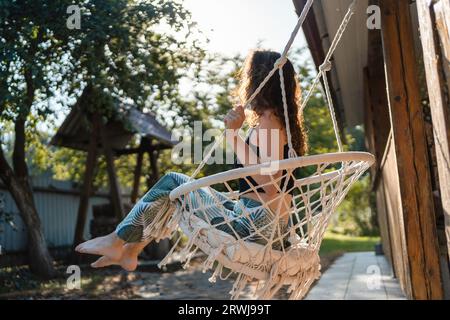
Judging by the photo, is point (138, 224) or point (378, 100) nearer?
point (138, 224)

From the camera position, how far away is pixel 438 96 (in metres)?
1.51

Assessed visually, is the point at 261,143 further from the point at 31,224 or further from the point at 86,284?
the point at 31,224

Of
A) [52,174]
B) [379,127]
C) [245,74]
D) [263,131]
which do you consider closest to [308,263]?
[263,131]

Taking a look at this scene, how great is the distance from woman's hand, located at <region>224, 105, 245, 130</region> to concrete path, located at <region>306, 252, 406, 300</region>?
2431mm

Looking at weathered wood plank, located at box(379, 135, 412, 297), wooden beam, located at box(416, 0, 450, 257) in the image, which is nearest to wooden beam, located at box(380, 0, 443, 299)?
weathered wood plank, located at box(379, 135, 412, 297)

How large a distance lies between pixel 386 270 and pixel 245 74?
4281mm

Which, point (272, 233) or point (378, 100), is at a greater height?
point (378, 100)

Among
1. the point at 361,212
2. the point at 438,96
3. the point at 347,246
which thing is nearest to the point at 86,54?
the point at 438,96

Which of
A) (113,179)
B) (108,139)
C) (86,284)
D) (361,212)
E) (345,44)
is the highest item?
(345,44)

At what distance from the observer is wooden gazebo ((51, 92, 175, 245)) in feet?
24.6

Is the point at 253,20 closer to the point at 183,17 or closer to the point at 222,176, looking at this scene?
the point at 183,17

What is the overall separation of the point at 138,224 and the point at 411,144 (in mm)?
1260

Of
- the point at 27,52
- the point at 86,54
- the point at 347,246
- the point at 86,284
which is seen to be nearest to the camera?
the point at 27,52

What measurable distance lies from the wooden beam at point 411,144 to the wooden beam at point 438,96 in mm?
761
